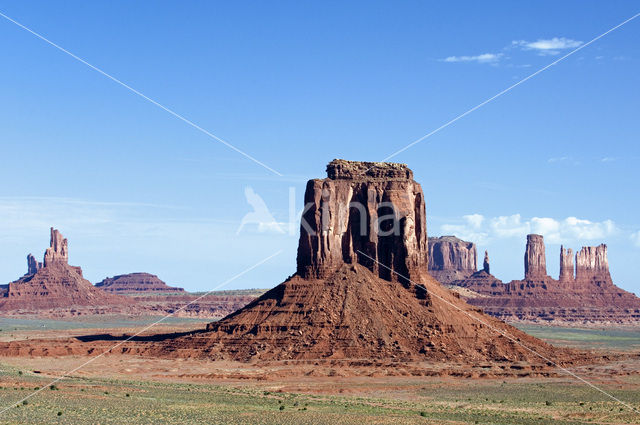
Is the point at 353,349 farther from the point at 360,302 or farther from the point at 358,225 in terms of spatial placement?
the point at 358,225

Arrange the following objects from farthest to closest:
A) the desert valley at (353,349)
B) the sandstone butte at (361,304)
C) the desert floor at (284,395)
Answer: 1. the sandstone butte at (361,304)
2. the desert valley at (353,349)
3. the desert floor at (284,395)

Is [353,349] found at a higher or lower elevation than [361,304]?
lower

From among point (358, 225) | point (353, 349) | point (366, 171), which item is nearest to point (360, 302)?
point (353, 349)

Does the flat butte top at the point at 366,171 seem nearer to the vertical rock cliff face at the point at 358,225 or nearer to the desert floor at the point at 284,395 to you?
the vertical rock cliff face at the point at 358,225

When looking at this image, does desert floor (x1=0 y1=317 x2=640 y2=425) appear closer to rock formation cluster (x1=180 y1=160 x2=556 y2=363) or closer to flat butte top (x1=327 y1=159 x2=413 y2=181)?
rock formation cluster (x1=180 y1=160 x2=556 y2=363)

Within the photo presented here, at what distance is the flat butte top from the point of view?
380ft

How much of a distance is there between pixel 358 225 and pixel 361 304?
10719 millimetres

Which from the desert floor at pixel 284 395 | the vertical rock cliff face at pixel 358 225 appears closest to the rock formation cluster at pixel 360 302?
the vertical rock cliff face at pixel 358 225

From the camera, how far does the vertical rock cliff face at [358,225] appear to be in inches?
4476

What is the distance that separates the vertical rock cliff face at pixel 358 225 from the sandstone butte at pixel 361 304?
11 cm

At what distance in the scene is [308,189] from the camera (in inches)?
4520

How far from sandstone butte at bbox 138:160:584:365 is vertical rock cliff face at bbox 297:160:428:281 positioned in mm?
115

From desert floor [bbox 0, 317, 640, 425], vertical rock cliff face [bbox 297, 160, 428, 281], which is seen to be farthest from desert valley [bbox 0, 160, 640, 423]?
desert floor [bbox 0, 317, 640, 425]

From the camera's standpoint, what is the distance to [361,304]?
109 m
